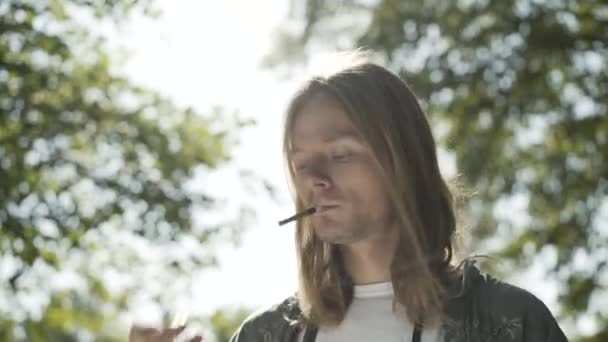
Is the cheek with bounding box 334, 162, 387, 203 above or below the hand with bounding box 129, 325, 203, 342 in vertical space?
above

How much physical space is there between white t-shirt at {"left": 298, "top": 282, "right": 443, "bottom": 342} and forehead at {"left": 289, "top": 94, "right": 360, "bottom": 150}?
330mm

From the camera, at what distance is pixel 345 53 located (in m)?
3.06

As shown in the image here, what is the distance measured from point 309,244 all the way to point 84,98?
6443 millimetres

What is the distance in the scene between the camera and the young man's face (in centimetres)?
268

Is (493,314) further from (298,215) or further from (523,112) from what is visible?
(523,112)

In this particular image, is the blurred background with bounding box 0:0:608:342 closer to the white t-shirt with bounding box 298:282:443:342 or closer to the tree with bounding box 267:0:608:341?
the tree with bounding box 267:0:608:341

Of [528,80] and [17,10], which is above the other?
[17,10]

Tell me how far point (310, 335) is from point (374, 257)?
8.5 inches

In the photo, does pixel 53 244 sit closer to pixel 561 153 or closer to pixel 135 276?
pixel 135 276

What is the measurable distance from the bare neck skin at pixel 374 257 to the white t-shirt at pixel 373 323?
19 mm

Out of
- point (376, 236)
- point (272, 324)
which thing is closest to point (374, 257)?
point (376, 236)

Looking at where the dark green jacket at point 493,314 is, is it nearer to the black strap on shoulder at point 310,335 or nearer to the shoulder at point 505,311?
the shoulder at point 505,311

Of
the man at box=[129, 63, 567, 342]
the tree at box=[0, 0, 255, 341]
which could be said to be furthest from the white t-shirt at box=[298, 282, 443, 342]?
the tree at box=[0, 0, 255, 341]

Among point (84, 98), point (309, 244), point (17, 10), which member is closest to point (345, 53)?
point (309, 244)
